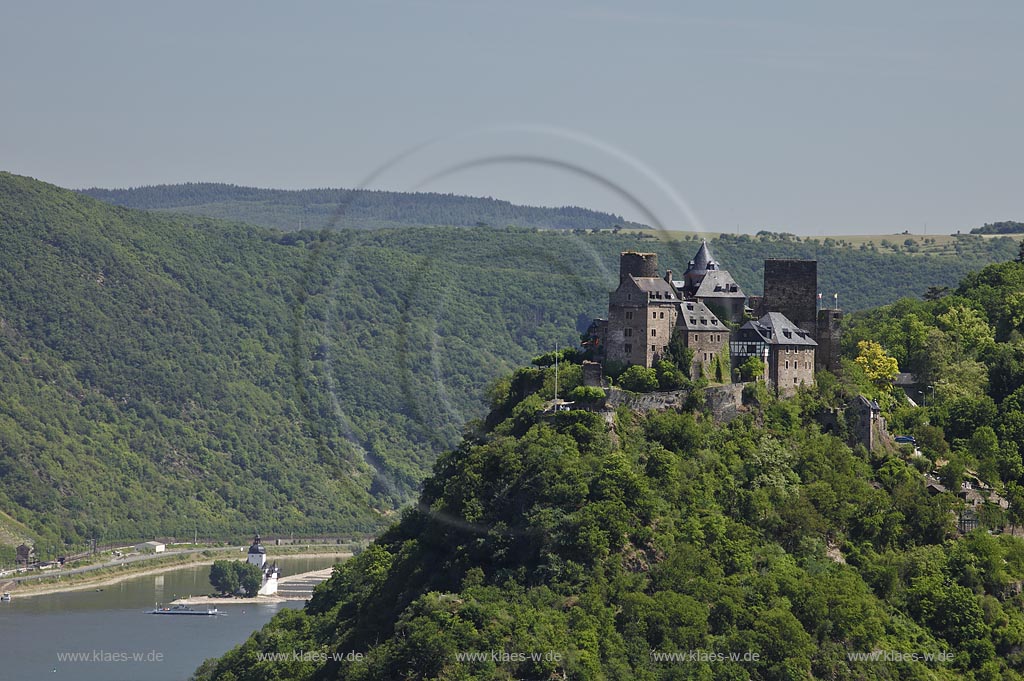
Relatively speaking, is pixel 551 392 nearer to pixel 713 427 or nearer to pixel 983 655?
pixel 713 427

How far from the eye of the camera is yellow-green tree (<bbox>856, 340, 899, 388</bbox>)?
101312 mm

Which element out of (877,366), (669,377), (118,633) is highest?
(669,377)

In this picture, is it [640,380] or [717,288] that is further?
[717,288]

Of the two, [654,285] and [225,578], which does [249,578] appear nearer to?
[225,578]

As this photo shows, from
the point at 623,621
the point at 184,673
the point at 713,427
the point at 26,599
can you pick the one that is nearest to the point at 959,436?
the point at 713,427

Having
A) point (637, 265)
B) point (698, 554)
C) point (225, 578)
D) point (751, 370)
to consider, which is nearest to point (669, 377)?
point (751, 370)

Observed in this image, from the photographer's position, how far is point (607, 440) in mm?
89125

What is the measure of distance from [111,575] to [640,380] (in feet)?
324

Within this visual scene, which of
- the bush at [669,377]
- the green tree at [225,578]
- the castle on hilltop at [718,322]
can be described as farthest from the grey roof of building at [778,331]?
the green tree at [225,578]

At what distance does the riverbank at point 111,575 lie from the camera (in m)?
172

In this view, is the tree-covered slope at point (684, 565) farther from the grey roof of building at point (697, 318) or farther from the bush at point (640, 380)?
the grey roof of building at point (697, 318)

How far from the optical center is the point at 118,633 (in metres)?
143

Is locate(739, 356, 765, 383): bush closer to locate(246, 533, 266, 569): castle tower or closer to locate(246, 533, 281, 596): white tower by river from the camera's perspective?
locate(246, 533, 281, 596): white tower by river

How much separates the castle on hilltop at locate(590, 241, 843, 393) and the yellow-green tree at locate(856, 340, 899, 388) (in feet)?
18.4
